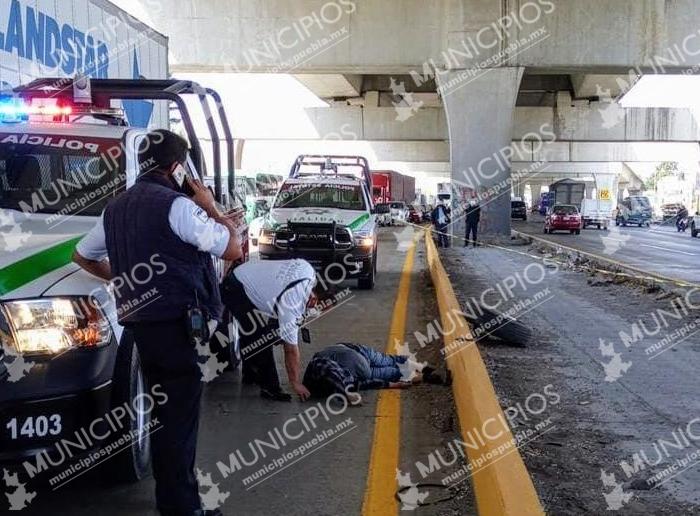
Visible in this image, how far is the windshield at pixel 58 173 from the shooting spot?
6.16 meters

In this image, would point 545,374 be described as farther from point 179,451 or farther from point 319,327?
point 179,451

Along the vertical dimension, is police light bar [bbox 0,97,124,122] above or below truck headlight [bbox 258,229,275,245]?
above

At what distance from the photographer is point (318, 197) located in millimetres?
16359

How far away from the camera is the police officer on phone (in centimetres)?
398

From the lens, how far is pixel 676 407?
269 inches

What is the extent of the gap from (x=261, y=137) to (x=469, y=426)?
42614mm

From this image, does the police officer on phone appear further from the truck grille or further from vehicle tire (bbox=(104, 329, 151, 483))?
the truck grille

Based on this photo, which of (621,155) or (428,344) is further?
(621,155)

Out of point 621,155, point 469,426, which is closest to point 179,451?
point 469,426

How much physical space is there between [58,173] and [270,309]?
74.4 inches

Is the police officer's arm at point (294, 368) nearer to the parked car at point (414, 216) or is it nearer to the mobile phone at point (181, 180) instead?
the mobile phone at point (181, 180)

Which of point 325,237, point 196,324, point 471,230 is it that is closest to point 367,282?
point 325,237

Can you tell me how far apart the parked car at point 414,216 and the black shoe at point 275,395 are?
2147 inches

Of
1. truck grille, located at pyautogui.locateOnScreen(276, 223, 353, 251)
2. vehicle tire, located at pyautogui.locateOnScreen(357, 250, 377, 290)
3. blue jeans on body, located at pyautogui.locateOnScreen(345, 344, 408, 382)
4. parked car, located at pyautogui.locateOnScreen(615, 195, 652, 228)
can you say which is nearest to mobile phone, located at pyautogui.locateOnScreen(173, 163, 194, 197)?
blue jeans on body, located at pyautogui.locateOnScreen(345, 344, 408, 382)
